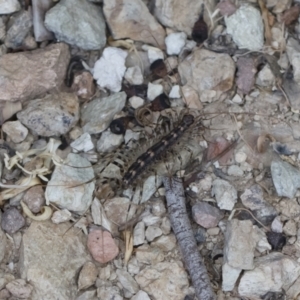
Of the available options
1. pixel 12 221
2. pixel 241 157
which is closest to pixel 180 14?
pixel 241 157

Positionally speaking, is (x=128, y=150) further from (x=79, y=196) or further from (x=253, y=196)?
(x=253, y=196)

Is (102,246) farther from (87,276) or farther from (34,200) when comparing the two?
(34,200)

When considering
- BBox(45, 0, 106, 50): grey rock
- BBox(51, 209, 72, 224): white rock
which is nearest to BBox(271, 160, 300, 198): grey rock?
BBox(51, 209, 72, 224): white rock

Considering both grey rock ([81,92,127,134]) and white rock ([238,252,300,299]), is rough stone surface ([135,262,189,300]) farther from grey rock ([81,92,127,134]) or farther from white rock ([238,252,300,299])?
grey rock ([81,92,127,134])

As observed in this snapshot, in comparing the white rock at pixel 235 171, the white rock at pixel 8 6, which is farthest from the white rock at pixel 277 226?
the white rock at pixel 8 6

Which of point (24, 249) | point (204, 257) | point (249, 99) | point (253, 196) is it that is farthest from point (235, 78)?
point (24, 249)
